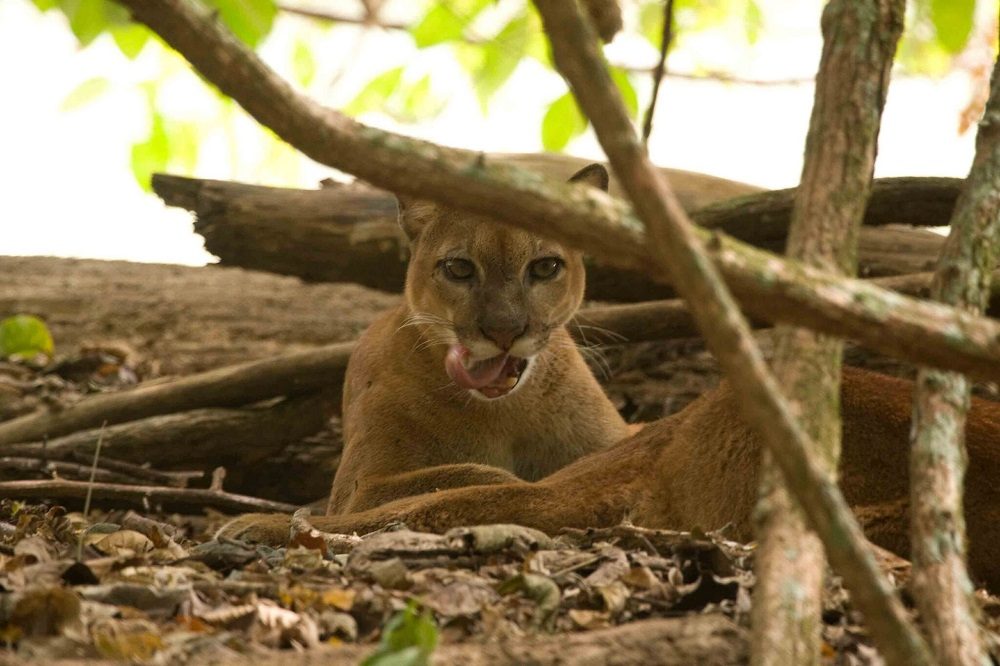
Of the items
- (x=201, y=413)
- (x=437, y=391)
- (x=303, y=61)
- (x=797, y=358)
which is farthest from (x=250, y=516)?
(x=303, y=61)

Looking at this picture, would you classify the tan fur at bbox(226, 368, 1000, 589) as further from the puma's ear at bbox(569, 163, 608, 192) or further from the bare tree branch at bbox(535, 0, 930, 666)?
the bare tree branch at bbox(535, 0, 930, 666)

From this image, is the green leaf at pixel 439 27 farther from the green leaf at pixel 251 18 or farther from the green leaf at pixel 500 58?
the green leaf at pixel 251 18

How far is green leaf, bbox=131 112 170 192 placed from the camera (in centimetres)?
489

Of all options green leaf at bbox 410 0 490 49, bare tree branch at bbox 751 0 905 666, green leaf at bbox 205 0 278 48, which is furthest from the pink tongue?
bare tree branch at bbox 751 0 905 666

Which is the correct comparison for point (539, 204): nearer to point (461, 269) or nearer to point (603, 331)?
point (461, 269)

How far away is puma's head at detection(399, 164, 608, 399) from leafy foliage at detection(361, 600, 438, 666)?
2641 mm

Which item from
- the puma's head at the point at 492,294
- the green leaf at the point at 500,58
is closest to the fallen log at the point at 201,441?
the puma's head at the point at 492,294

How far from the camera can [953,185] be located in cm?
522

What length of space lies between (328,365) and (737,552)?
318 centimetres

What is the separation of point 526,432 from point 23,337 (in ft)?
8.69

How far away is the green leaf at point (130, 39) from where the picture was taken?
3.42m

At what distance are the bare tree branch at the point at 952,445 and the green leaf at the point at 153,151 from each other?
10.2 ft

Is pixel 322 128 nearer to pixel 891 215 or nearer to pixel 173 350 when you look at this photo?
pixel 891 215

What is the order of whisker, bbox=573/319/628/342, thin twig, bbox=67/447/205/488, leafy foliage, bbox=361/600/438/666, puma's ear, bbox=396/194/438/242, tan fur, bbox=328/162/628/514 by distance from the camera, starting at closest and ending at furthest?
1. leafy foliage, bbox=361/600/438/666
2. tan fur, bbox=328/162/628/514
3. puma's ear, bbox=396/194/438/242
4. thin twig, bbox=67/447/205/488
5. whisker, bbox=573/319/628/342
